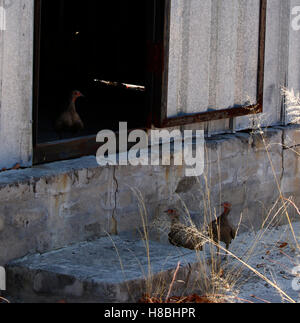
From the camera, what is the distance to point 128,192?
5812 mm

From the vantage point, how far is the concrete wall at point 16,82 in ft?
16.1

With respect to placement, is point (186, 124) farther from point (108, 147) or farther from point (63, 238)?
point (63, 238)

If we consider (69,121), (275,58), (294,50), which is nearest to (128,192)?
(69,121)

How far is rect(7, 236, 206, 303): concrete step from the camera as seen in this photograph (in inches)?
181

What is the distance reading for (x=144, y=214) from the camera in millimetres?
5973

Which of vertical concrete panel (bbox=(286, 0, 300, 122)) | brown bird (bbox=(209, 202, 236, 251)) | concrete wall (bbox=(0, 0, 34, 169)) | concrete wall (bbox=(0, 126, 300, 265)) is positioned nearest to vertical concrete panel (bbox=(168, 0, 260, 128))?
concrete wall (bbox=(0, 126, 300, 265))

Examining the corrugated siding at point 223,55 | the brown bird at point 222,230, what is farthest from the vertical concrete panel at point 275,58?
the brown bird at point 222,230

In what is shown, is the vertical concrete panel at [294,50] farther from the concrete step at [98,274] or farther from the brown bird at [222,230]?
the concrete step at [98,274]

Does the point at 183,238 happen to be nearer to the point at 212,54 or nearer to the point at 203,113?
the point at 203,113

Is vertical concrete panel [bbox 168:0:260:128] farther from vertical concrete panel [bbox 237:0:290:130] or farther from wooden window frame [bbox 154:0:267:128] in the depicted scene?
vertical concrete panel [bbox 237:0:290:130]

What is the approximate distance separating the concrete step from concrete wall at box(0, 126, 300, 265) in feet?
0.53

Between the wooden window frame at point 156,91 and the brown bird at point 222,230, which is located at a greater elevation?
the wooden window frame at point 156,91

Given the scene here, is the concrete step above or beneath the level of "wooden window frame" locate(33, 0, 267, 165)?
beneath

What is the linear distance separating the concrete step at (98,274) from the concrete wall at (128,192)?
16 centimetres
